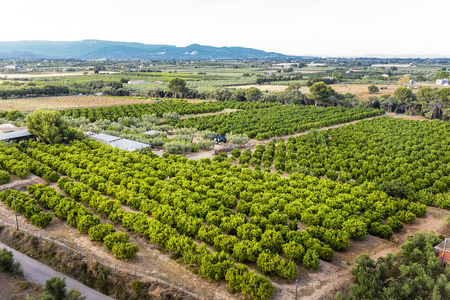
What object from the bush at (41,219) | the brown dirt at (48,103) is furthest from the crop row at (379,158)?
the brown dirt at (48,103)

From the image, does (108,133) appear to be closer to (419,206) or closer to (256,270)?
(256,270)

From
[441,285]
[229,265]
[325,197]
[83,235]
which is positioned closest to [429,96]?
[325,197]

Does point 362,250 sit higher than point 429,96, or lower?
lower

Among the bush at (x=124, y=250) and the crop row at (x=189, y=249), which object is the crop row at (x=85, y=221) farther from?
the crop row at (x=189, y=249)

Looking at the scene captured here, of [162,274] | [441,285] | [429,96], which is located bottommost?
[162,274]

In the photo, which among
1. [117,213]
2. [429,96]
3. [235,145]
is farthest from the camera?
[429,96]

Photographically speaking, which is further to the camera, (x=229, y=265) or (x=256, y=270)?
(x=256, y=270)

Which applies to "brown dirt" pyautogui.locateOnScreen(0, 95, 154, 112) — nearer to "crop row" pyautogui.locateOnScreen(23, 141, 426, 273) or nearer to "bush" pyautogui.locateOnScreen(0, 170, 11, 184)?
"bush" pyautogui.locateOnScreen(0, 170, 11, 184)
